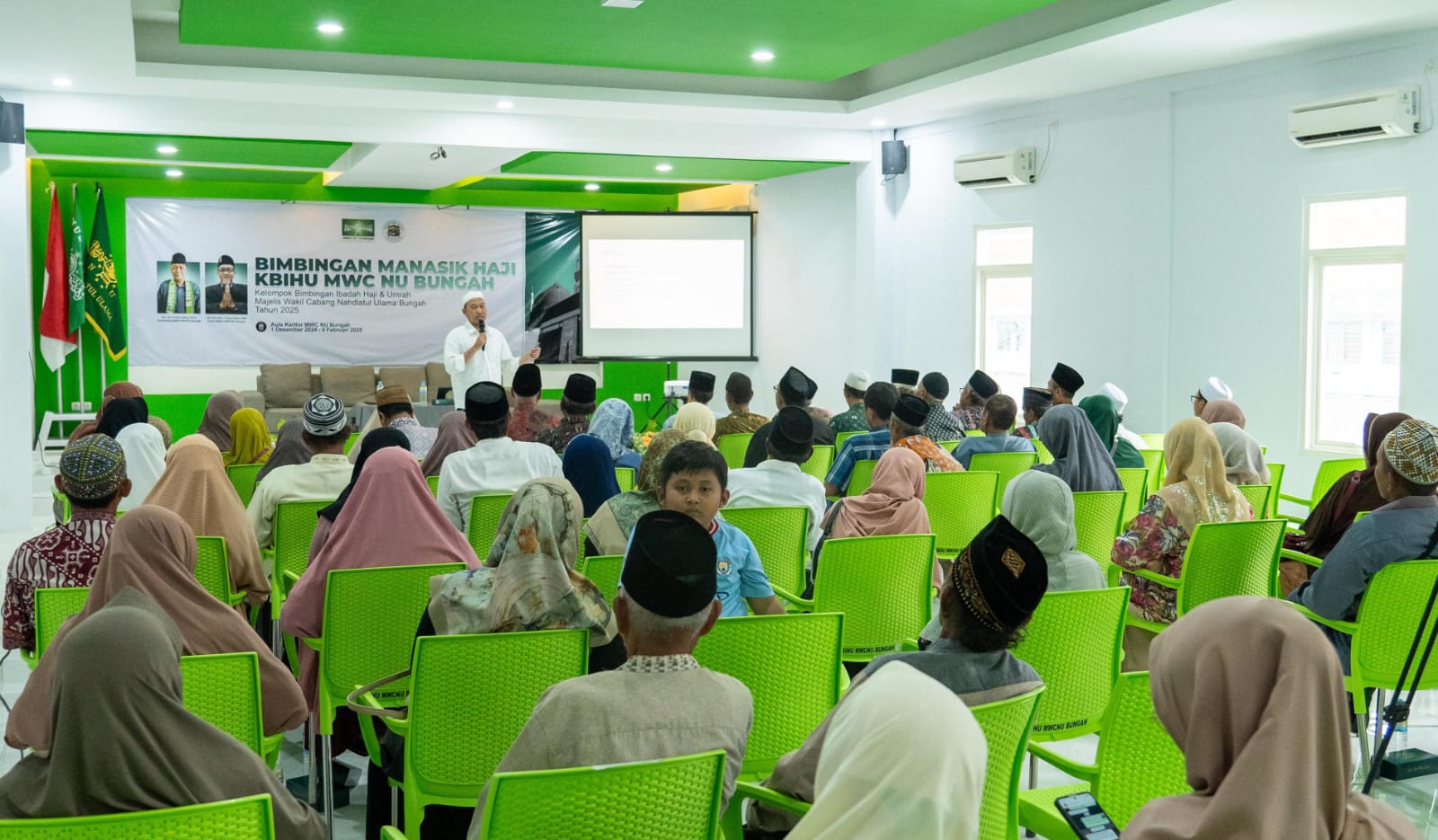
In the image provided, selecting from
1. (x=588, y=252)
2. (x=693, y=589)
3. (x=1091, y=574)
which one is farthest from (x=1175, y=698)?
(x=588, y=252)

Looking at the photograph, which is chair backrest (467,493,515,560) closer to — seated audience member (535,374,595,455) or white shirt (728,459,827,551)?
white shirt (728,459,827,551)

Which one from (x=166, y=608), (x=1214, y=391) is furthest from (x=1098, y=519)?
(x=166, y=608)

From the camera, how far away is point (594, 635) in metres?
2.96

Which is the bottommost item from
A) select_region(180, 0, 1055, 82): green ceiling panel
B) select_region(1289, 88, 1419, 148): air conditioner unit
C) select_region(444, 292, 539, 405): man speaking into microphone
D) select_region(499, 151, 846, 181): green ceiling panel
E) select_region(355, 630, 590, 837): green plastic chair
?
select_region(355, 630, 590, 837): green plastic chair

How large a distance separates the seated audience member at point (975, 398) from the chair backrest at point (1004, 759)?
570 centimetres

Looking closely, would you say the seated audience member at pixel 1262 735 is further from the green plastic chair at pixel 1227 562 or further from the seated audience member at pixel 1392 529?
the green plastic chair at pixel 1227 562

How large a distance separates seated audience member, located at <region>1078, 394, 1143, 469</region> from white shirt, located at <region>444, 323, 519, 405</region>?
5.38m

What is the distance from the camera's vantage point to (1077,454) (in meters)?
5.48

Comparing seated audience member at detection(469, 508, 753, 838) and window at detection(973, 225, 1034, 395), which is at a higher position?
window at detection(973, 225, 1034, 395)

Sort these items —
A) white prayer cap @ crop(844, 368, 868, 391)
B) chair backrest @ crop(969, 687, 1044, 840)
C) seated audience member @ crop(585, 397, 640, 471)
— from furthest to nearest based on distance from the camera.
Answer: white prayer cap @ crop(844, 368, 868, 391) → seated audience member @ crop(585, 397, 640, 471) → chair backrest @ crop(969, 687, 1044, 840)

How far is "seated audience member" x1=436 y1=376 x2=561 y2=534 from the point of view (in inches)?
195

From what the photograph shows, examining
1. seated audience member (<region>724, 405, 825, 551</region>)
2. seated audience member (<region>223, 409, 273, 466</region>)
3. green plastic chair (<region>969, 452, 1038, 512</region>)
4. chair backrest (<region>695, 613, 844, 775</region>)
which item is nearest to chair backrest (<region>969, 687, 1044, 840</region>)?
chair backrest (<region>695, 613, 844, 775</region>)

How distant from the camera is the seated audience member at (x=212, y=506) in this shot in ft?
13.8

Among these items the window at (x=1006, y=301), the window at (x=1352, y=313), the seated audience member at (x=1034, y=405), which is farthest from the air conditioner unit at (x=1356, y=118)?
the window at (x=1006, y=301)
